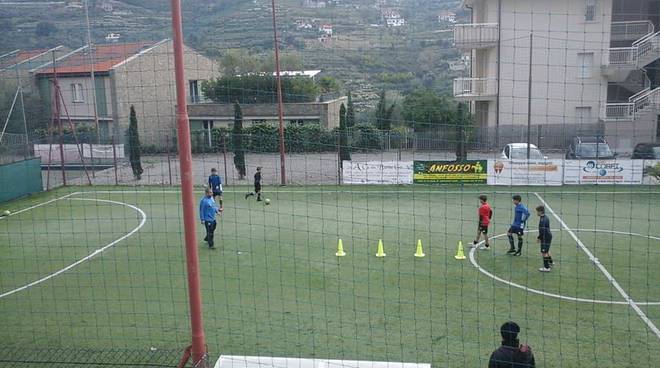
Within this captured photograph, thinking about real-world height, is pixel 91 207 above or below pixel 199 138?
below

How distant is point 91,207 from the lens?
66.1 feet

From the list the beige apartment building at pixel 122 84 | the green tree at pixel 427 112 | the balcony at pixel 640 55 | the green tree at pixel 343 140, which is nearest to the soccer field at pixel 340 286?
the beige apartment building at pixel 122 84

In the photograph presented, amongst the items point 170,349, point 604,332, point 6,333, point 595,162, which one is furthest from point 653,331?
point 595,162

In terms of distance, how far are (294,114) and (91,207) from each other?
8.69 meters

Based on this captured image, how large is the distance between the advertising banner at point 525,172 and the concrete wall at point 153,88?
32.8ft

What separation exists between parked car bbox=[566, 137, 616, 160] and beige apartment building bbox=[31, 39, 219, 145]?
1267cm

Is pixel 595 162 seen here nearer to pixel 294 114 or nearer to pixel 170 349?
pixel 294 114

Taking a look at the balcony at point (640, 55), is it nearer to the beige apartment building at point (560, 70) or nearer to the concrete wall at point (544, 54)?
the beige apartment building at point (560, 70)

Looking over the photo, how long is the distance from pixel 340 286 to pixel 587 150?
48.1ft

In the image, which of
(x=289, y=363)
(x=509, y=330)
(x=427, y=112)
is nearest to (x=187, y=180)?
(x=289, y=363)

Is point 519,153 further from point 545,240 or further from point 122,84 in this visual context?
point 122,84

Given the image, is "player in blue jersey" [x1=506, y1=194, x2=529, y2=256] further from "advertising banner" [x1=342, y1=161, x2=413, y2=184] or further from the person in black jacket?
"advertising banner" [x1=342, y1=161, x2=413, y2=184]

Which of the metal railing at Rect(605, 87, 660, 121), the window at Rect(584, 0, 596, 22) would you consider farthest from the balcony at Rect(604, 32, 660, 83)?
the window at Rect(584, 0, 596, 22)

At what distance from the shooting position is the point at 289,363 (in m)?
7.64
